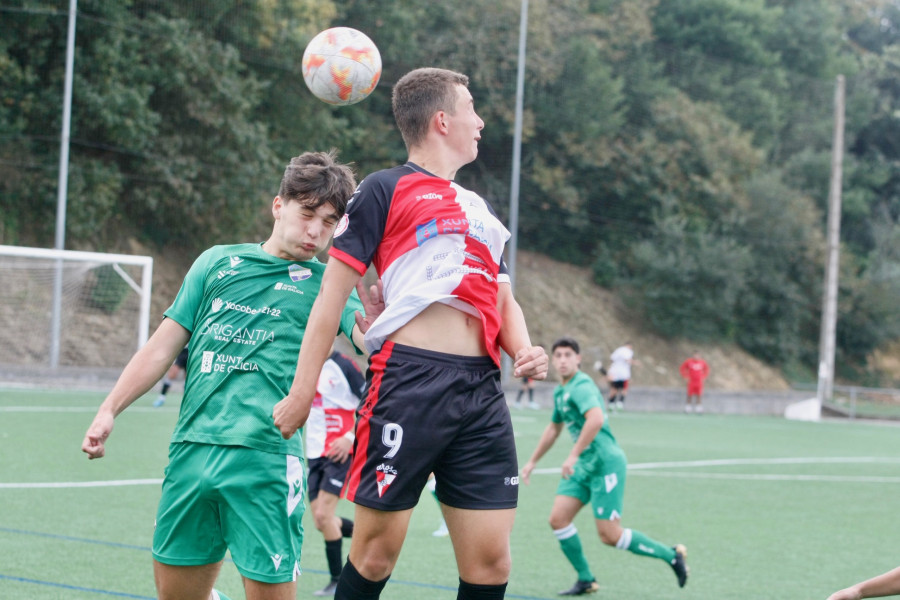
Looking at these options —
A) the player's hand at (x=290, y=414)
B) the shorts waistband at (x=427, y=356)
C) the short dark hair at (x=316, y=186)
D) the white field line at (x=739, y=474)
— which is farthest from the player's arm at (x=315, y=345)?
the white field line at (x=739, y=474)

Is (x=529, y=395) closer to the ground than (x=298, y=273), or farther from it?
closer to the ground

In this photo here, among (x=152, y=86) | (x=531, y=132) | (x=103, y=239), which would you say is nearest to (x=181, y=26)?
(x=152, y=86)

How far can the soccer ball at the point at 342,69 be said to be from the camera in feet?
14.4

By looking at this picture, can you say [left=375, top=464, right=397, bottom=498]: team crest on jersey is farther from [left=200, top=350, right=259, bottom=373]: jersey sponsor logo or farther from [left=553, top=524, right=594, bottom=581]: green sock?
[left=553, top=524, right=594, bottom=581]: green sock

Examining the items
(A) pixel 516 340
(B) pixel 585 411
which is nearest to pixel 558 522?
(B) pixel 585 411

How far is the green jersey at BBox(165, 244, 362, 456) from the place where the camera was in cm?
351

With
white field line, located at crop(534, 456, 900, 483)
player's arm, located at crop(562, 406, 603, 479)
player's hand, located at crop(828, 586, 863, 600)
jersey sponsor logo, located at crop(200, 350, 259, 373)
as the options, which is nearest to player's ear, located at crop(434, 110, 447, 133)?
jersey sponsor logo, located at crop(200, 350, 259, 373)

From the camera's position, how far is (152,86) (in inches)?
1056

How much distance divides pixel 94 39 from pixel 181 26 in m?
2.34

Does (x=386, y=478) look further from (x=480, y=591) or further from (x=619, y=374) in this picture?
(x=619, y=374)

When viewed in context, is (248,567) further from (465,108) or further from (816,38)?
(816,38)

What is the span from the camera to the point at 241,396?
3535mm

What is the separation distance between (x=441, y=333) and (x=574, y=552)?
3.77 meters

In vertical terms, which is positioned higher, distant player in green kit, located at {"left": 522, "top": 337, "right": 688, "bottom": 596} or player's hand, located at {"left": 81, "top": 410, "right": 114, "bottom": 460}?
player's hand, located at {"left": 81, "top": 410, "right": 114, "bottom": 460}
